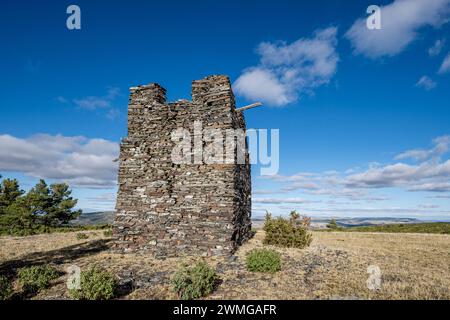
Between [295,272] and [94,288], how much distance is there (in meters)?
6.31

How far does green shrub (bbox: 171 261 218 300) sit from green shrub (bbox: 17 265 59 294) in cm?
421

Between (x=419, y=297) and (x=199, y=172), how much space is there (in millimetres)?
9053

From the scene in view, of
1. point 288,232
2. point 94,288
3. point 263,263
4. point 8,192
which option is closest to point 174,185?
point 263,263

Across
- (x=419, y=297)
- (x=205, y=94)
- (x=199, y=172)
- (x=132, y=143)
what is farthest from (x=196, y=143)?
(x=419, y=297)

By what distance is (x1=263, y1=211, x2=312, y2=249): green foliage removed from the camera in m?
14.5

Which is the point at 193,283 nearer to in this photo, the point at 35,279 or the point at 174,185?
the point at 35,279

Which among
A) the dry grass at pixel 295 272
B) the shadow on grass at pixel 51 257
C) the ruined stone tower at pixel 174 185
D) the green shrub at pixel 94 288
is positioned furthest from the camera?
the ruined stone tower at pixel 174 185

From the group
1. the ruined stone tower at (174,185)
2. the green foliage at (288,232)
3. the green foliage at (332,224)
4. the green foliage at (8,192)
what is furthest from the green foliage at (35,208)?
the green foliage at (332,224)

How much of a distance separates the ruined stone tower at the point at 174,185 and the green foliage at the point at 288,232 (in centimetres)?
178

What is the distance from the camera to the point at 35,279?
8719mm

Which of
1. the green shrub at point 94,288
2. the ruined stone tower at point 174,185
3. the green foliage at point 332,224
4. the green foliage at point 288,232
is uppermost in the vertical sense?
the ruined stone tower at point 174,185

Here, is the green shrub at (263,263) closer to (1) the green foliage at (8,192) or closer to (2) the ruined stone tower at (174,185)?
(2) the ruined stone tower at (174,185)

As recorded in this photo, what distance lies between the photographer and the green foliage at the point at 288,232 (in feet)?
47.6

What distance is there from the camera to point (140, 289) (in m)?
8.22
